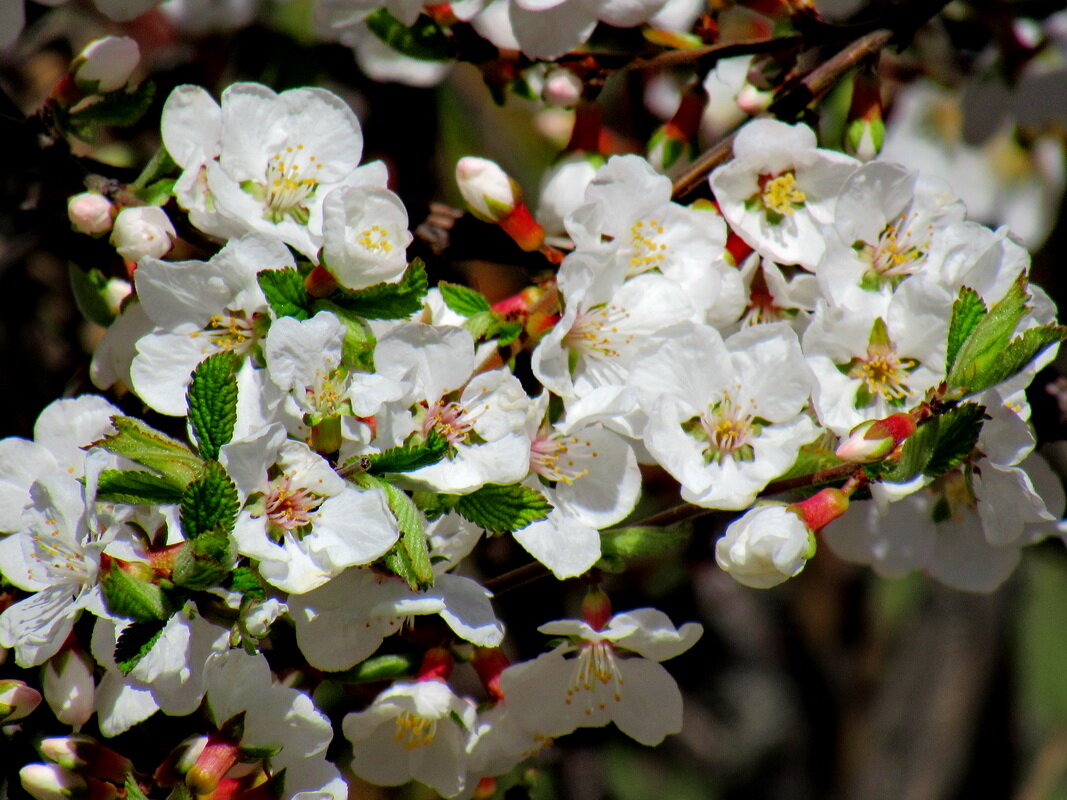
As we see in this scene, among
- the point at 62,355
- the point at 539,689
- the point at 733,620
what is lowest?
the point at 733,620

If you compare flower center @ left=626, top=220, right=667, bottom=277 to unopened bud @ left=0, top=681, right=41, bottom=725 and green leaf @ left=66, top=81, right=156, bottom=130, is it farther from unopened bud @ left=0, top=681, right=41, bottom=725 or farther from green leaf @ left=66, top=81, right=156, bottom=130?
unopened bud @ left=0, top=681, right=41, bottom=725

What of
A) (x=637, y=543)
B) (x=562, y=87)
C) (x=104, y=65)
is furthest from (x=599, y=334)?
(x=104, y=65)

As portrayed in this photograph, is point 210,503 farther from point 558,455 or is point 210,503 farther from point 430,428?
point 558,455

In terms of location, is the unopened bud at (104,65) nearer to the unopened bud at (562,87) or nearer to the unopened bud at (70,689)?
the unopened bud at (562,87)

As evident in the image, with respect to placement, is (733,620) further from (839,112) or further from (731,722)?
(839,112)

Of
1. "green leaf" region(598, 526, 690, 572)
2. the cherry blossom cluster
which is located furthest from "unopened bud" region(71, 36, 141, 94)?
"green leaf" region(598, 526, 690, 572)

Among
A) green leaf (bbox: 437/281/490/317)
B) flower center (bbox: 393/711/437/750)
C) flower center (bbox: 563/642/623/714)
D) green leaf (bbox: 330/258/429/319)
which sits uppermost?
green leaf (bbox: 330/258/429/319)

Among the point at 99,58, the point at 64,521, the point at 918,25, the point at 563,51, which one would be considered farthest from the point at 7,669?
the point at 918,25
